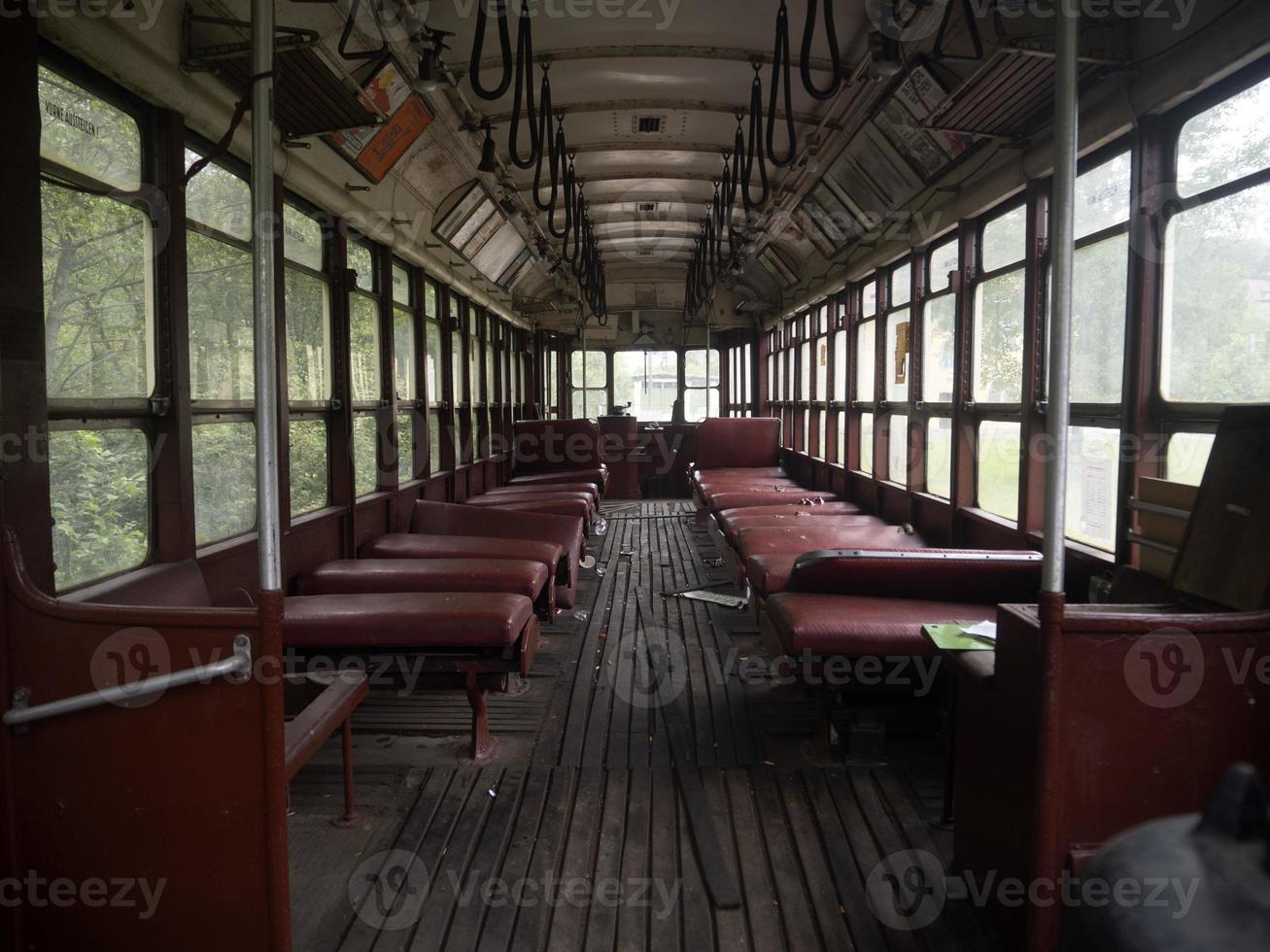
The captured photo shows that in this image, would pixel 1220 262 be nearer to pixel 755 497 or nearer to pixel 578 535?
pixel 578 535

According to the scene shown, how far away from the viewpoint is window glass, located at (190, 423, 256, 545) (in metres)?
3.02

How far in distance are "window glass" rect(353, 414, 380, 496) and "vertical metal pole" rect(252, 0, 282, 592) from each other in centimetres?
308

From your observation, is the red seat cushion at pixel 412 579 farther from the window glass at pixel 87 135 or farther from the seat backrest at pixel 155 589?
the window glass at pixel 87 135

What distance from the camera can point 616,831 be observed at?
2598mm

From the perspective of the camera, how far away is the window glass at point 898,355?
18.3 feet

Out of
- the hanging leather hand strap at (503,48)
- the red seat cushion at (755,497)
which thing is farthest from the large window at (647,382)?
the hanging leather hand strap at (503,48)

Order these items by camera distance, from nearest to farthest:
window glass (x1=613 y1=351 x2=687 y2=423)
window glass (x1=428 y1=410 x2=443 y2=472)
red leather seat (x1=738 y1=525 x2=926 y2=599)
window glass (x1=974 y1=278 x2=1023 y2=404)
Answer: red leather seat (x1=738 y1=525 x2=926 y2=599)
window glass (x1=974 y1=278 x2=1023 y2=404)
window glass (x1=428 y1=410 x2=443 y2=472)
window glass (x1=613 y1=351 x2=687 y2=423)

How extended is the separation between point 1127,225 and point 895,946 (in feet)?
8.46

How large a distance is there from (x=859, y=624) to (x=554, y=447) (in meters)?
6.74

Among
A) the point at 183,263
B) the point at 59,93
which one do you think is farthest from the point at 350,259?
the point at 59,93

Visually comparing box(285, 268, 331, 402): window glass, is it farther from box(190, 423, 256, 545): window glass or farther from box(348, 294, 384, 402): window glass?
box(190, 423, 256, 545): window glass

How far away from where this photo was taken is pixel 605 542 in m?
7.99

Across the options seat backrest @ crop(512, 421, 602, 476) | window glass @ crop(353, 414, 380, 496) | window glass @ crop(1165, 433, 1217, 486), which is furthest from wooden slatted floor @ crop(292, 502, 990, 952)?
seat backrest @ crop(512, 421, 602, 476)

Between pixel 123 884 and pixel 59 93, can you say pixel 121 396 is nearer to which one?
pixel 59 93
